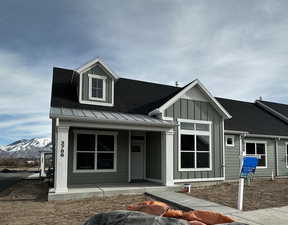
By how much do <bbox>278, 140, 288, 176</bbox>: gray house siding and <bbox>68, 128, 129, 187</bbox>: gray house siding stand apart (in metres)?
10.7

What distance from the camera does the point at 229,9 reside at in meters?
10.2

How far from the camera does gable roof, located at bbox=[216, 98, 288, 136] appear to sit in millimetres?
16734

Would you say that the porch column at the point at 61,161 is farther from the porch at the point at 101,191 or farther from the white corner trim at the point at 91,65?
the white corner trim at the point at 91,65

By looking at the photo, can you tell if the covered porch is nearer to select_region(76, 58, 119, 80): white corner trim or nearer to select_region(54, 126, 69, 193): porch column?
select_region(54, 126, 69, 193): porch column

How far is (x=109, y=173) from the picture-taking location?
12750 mm

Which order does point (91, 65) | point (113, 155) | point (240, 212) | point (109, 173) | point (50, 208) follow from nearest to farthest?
point (240, 212) < point (50, 208) < point (109, 173) < point (113, 155) < point (91, 65)

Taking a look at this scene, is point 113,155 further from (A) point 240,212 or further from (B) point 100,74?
(A) point 240,212

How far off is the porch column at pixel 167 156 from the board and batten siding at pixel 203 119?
2.06 feet

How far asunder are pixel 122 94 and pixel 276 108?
14609 millimetres

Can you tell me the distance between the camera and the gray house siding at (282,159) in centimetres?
1762

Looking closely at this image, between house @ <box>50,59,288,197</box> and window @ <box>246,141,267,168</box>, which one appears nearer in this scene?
house @ <box>50,59,288,197</box>

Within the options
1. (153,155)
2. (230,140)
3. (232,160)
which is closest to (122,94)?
(153,155)

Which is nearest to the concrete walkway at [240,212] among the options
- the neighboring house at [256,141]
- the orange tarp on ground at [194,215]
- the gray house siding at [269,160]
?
the orange tarp on ground at [194,215]

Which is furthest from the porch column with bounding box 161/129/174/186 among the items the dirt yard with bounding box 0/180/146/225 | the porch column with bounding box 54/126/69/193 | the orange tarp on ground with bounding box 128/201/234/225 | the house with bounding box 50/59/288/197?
the orange tarp on ground with bounding box 128/201/234/225
